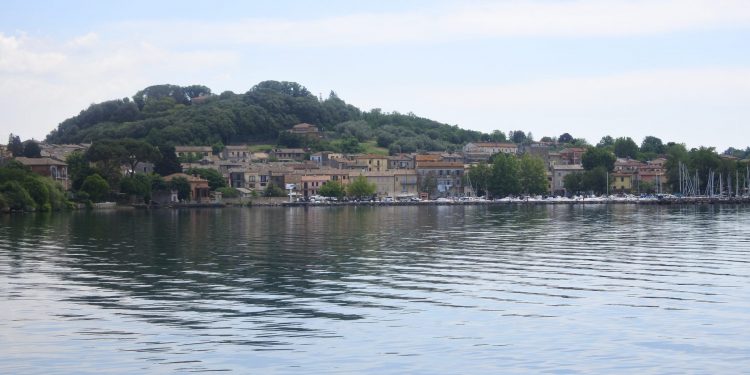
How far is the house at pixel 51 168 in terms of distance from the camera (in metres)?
103

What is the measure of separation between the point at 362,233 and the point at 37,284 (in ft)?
86.8

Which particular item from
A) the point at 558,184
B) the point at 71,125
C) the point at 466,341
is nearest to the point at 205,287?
the point at 466,341

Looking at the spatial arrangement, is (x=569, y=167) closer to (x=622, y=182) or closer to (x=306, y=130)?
(x=622, y=182)

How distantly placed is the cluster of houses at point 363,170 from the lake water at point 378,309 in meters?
87.9

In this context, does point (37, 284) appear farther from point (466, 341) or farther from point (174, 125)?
point (174, 125)

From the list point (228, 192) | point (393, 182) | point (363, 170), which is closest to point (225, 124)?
point (363, 170)

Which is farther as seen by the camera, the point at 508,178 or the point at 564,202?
the point at 508,178

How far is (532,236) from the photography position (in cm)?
4766

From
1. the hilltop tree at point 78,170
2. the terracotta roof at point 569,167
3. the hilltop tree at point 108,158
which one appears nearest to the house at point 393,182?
the terracotta roof at point 569,167

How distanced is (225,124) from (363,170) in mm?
36543

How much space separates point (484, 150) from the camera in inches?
6875

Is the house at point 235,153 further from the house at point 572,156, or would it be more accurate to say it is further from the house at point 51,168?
the house at point 572,156

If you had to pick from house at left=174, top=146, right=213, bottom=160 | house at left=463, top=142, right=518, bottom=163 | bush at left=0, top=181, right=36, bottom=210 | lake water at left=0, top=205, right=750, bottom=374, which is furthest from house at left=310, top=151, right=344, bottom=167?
lake water at left=0, top=205, right=750, bottom=374

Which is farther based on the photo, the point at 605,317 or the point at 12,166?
the point at 12,166
